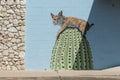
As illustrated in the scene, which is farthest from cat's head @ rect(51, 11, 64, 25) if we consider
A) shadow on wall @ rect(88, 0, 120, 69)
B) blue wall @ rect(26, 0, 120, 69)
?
shadow on wall @ rect(88, 0, 120, 69)

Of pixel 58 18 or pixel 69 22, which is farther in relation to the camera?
pixel 69 22

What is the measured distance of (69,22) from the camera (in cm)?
1374

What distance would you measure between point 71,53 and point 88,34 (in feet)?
3.55

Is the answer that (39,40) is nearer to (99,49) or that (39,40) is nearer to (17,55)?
(17,55)

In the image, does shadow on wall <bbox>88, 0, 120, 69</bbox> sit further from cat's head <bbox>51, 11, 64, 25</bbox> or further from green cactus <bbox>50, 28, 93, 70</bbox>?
cat's head <bbox>51, 11, 64, 25</bbox>

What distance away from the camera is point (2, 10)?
1359cm

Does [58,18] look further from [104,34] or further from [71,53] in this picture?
[104,34]

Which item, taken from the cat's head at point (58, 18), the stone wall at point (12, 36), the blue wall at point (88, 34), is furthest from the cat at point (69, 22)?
the stone wall at point (12, 36)

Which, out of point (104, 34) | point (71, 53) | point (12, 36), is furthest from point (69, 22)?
point (12, 36)

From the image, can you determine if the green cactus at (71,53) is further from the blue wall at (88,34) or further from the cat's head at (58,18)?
the cat's head at (58,18)

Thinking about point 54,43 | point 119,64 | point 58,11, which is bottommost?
point 119,64

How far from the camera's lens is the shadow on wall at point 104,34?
13.7m

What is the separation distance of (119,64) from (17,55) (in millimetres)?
4353

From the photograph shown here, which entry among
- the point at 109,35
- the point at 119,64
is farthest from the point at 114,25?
the point at 119,64
